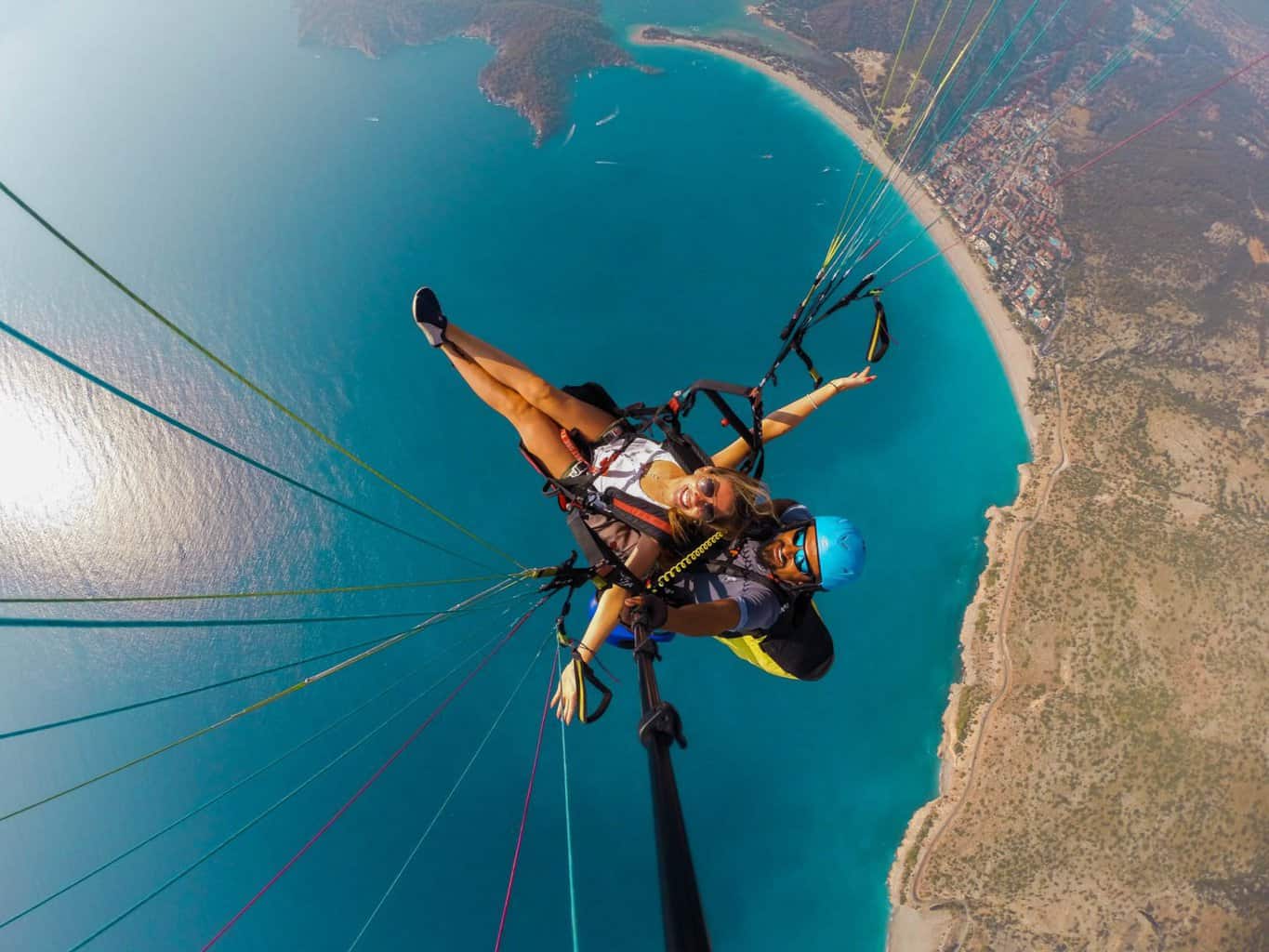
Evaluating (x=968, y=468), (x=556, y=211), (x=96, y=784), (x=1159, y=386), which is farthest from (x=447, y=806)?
(x=1159, y=386)

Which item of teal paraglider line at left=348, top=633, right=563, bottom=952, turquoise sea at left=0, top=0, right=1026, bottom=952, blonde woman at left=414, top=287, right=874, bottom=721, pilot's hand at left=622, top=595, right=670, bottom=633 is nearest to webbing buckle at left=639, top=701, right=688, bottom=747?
pilot's hand at left=622, top=595, right=670, bottom=633

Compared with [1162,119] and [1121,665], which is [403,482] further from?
[1162,119]

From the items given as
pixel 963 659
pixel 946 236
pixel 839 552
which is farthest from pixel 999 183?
pixel 839 552

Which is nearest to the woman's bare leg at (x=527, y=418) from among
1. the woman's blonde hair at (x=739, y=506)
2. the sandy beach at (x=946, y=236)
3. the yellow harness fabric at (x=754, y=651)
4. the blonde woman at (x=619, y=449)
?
the blonde woman at (x=619, y=449)

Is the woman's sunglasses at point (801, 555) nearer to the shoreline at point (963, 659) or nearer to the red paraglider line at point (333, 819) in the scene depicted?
the red paraglider line at point (333, 819)

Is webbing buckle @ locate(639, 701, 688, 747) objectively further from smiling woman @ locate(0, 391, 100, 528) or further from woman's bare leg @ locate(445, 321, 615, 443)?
smiling woman @ locate(0, 391, 100, 528)

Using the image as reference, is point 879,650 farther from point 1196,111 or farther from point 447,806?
point 1196,111
